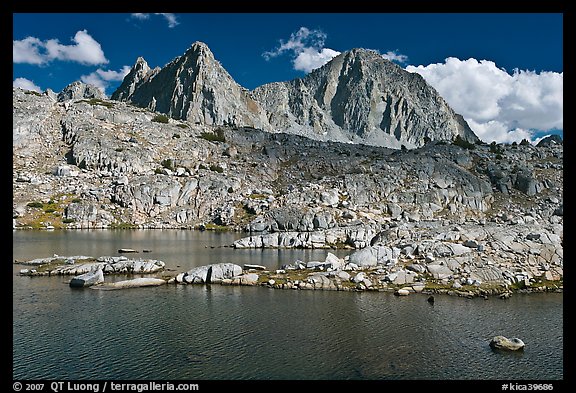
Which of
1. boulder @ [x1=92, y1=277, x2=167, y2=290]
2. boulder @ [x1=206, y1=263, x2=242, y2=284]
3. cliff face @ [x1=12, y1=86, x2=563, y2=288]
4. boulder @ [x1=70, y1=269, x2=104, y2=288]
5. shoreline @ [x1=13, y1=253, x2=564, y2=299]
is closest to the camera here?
shoreline @ [x1=13, y1=253, x2=564, y2=299]

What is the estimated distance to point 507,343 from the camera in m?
32.8

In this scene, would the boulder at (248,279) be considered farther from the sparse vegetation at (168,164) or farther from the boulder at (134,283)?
the sparse vegetation at (168,164)

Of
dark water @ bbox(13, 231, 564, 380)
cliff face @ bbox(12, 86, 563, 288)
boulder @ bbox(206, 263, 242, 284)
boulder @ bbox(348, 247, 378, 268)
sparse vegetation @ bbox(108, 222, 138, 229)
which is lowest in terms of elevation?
dark water @ bbox(13, 231, 564, 380)

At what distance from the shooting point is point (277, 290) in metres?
52.6

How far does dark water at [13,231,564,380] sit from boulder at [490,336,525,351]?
71cm

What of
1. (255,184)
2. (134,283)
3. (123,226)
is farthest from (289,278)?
(255,184)

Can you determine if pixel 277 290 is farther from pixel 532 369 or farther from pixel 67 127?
pixel 67 127

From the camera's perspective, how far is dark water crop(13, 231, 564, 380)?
28.7m

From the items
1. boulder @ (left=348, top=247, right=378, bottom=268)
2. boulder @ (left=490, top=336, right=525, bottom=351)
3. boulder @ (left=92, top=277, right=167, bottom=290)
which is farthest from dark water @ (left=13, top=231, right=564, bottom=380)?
boulder @ (left=348, top=247, right=378, bottom=268)

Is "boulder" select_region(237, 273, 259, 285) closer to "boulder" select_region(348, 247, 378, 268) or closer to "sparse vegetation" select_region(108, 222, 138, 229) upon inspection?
"boulder" select_region(348, 247, 378, 268)

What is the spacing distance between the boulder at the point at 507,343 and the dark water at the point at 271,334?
2.32 feet

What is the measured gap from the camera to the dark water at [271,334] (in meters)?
28.7

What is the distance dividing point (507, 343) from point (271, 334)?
19.3 m
